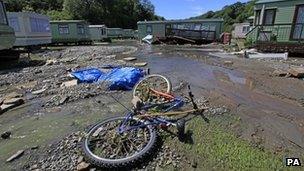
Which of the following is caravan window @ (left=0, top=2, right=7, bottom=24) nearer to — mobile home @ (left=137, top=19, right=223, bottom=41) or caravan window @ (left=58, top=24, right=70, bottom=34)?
mobile home @ (left=137, top=19, right=223, bottom=41)

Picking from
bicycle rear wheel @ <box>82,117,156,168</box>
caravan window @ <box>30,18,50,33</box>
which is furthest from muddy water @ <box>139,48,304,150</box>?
caravan window @ <box>30,18,50,33</box>

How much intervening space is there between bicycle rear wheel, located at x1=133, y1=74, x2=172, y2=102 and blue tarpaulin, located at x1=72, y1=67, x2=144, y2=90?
1130 mm

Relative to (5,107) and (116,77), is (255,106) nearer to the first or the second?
(116,77)

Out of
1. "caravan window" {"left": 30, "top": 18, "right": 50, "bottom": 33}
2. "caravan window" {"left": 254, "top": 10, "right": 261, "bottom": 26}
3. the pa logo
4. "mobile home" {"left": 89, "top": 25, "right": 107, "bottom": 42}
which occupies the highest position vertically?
"caravan window" {"left": 254, "top": 10, "right": 261, "bottom": 26}

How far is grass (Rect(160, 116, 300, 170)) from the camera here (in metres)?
4.29

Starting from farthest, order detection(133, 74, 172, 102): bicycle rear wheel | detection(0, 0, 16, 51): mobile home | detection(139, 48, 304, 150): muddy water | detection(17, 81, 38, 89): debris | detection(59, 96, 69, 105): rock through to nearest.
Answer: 1. detection(0, 0, 16, 51): mobile home
2. detection(17, 81, 38, 89): debris
3. detection(59, 96, 69, 105): rock
4. detection(133, 74, 172, 102): bicycle rear wheel
5. detection(139, 48, 304, 150): muddy water

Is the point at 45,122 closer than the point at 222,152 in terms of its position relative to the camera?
No

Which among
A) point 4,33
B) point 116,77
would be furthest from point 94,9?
point 116,77

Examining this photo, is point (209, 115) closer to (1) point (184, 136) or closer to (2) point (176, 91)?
(1) point (184, 136)

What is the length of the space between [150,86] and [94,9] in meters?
63.8

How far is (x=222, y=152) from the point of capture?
4656mm

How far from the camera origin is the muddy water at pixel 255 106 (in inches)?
205

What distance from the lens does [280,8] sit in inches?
719

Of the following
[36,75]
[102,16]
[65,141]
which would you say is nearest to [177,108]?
[65,141]
